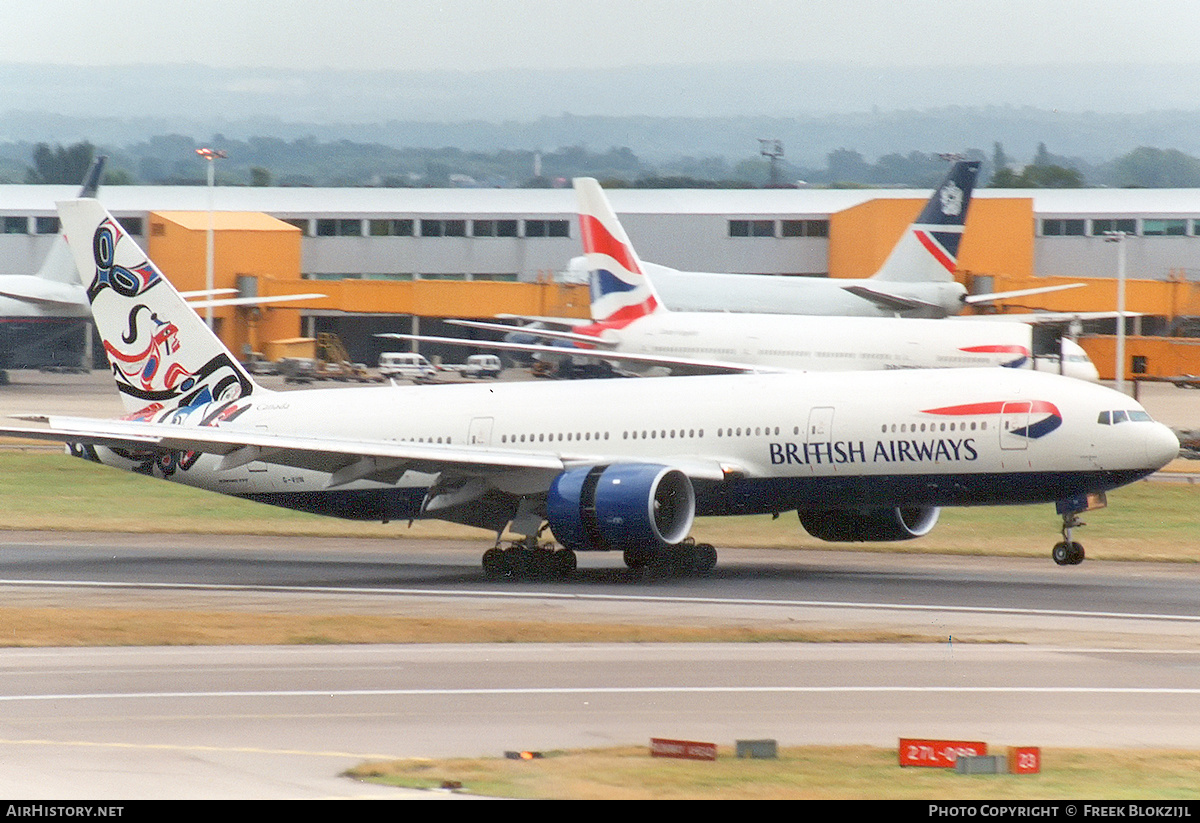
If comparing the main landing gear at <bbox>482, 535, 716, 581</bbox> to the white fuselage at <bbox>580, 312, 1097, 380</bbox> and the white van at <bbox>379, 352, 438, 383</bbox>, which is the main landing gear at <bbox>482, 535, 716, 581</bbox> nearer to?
the white fuselage at <bbox>580, 312, 1097, 380</bbox>

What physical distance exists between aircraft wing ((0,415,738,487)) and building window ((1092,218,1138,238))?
86883mm

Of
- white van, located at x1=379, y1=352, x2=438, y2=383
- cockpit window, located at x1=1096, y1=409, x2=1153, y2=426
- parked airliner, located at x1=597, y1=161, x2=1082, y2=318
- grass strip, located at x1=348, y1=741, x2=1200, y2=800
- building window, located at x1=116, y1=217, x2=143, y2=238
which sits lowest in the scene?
grass strip, located at x1=348, y1=741, x2=1200, y2=800

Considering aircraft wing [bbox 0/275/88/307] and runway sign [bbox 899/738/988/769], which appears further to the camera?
aircraft wing [bbox 0/275/88/307]

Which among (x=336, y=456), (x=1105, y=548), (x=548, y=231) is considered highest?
(x=548, y=231)

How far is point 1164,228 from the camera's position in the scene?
4665 inches

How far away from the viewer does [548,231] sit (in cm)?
12125

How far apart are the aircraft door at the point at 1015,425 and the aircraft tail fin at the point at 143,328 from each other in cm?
1791

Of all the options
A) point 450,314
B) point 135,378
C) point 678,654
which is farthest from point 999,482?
point 450,314

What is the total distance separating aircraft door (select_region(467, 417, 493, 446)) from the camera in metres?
38.9

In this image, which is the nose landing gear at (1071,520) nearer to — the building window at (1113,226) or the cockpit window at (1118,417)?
the cockpit window at (1118,417)

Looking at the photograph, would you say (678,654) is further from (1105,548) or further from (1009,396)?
(1105,548)

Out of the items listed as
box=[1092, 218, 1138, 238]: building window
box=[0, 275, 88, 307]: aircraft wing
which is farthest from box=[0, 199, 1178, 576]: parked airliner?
box=[1092, 218, 1138, 238]: building window

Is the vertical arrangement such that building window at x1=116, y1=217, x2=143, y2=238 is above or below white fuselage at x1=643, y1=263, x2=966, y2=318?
above

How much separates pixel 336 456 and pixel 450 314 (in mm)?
66714
